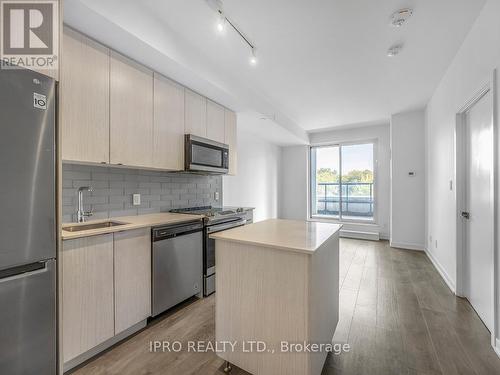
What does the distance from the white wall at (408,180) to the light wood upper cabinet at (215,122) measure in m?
3.64

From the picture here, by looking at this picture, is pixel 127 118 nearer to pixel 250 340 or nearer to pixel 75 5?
pixel 75 5

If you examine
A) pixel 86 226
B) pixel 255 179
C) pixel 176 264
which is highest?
pixel 255 179

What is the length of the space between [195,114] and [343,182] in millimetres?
4525

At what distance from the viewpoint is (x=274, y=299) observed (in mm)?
1353

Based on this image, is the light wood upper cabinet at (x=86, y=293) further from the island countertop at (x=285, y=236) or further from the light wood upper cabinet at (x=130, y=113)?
the island countertop at (x=285, y=236)

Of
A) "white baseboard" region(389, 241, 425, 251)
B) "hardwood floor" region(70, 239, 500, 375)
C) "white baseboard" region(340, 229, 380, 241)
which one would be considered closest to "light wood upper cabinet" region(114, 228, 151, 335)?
"hardwood floor" region(70, 239, 500, 375)

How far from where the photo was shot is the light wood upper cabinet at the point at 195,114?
2.75m

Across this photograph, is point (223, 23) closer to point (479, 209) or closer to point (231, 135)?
point (231, 135)

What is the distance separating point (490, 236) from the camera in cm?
196

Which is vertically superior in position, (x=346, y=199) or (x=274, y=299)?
(x=346, y=199)

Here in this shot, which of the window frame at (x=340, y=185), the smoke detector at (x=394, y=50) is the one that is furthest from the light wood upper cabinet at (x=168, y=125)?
the window frame at (x=340, y=185)

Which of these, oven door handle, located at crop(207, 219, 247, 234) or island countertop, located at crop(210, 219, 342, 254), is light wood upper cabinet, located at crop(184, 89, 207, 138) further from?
island countertop, located at crop(210, 219, 342, 254)

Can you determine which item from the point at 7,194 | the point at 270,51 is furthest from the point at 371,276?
the point at 7,194

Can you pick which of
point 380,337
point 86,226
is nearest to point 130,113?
point 86,226
